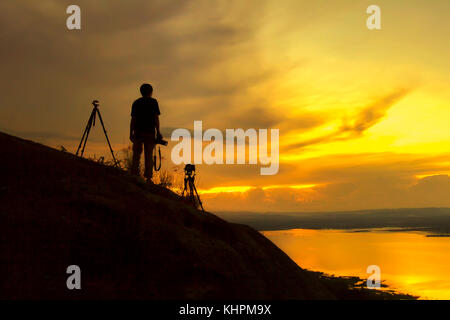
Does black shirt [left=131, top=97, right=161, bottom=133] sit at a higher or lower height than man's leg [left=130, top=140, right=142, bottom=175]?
higher

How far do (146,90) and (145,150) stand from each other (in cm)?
164

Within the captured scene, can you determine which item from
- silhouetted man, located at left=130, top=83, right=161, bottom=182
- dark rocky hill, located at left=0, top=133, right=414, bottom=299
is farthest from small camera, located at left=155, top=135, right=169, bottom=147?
dark rocky hill, located at left=0, top=133, right=414, bottom=299

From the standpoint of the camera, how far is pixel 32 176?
726 centimetres

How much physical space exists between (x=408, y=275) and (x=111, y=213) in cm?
3223

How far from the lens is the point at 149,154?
10.9 metres

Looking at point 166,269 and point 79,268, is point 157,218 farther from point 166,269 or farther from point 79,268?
point 79,268

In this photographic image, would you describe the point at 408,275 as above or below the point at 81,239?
below

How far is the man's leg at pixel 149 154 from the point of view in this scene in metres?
10.8

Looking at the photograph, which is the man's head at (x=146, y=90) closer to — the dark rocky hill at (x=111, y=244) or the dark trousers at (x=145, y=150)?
the dark trousers at (x=145, y=150)

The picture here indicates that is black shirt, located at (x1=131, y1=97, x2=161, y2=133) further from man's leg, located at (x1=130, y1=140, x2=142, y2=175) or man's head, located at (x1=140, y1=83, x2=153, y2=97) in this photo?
man's leg, located at (x1=130, y1=140, x2=142, y2=175)

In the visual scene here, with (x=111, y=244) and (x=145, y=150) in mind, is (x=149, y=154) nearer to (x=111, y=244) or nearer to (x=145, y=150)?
(x=145, y=150)

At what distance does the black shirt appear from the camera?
1062 centimetres
